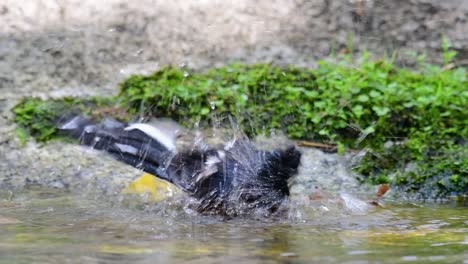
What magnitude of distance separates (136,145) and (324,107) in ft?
5.11

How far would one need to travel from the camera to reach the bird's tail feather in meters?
3.83

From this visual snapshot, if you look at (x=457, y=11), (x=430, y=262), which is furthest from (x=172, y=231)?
(x=457, y=11)

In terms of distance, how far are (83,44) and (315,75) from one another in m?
1.54

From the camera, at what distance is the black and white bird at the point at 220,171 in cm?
375

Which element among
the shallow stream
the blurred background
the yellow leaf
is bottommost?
the shallow stream

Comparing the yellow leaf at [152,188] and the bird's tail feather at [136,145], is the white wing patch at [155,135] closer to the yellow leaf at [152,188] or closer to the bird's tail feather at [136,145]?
the bird's tail feather at [136,145]

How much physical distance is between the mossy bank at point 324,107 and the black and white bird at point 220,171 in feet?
3.43

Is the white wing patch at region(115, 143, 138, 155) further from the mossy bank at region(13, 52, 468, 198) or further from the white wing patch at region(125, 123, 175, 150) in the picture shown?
the mossy bank at region(13, 52, 468, 198)

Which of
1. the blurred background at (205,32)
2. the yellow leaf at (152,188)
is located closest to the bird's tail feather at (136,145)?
the yellow leaf at (152,188)

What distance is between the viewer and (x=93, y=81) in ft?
17.8

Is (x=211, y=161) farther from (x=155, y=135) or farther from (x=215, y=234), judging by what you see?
(x=215, y=234)

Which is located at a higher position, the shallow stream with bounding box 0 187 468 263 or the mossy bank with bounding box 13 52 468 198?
the mossy bank with bounding box 13 52 468 198

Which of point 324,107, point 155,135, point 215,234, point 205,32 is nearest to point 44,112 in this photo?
point 205,32

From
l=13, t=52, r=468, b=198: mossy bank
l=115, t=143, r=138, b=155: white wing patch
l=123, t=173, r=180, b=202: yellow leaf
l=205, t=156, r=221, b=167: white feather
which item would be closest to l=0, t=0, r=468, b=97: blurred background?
l=13, t=52, r=468, b=198: mossy bank
